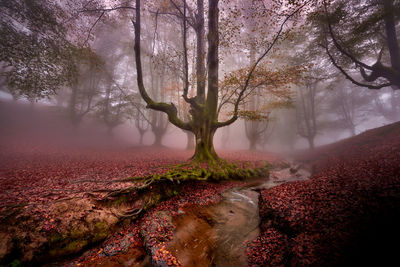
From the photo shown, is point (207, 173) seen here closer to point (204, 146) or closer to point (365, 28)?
Answer: point (204, 146)

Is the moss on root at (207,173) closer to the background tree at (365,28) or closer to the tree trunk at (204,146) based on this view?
the tree trunk at (204,146)

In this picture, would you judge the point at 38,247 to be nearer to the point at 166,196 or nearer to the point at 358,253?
the point at 166,196

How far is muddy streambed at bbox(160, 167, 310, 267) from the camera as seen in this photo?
11.9ft

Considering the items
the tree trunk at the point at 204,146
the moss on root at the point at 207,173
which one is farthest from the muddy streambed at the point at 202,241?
the tree trunk at the point at 204,146

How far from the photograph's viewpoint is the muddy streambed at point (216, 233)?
3.61 metres

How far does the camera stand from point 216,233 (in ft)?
14.7


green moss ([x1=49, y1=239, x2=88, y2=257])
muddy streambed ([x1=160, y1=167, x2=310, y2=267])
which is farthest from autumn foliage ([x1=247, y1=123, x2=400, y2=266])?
green moss ([x1=49, y1=239, x2=88, y2=257])

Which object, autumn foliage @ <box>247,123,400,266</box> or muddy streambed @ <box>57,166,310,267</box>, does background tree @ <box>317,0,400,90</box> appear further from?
muddy streambed @ <box>57,166,310,267</box>

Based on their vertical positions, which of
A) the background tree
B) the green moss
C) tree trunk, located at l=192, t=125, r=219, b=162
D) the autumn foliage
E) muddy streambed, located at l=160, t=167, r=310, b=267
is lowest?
muddy streambed, located at l=160, t=167, r=310, b=267

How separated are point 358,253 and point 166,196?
217 inches

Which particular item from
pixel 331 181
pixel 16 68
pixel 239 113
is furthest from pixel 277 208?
pixel 16 68

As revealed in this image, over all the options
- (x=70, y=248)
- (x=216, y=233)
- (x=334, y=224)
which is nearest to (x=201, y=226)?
(x=216, y=233)

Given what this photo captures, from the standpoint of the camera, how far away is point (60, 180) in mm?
5832

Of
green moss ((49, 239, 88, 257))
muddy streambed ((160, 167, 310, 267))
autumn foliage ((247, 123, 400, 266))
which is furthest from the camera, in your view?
muddy streambed ((160, 167, 310, 267))
